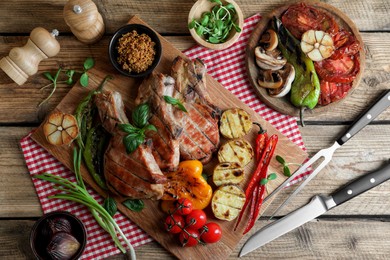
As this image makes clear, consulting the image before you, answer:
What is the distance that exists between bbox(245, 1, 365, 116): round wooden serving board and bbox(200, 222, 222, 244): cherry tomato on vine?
90 centimetres

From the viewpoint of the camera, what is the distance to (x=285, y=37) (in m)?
3.41

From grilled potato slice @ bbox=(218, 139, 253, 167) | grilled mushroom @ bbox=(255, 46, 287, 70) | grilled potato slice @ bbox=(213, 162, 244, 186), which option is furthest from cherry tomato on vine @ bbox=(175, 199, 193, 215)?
grilled mushroom @ bbox=(255, 46, 287, 70)

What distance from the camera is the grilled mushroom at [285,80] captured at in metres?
3.33

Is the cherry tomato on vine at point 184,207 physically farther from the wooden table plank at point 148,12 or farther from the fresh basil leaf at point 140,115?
the wooden table plank at point 148,12

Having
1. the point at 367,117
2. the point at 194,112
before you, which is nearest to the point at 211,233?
the point at 194,112

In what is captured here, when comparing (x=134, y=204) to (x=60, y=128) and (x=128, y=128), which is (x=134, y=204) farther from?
(x=60, y=128)

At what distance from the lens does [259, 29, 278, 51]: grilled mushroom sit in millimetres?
3379

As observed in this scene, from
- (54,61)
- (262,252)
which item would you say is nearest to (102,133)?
(54,61)

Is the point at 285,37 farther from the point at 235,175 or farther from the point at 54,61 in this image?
the point at 54,61

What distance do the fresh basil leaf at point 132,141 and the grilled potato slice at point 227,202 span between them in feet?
2.04

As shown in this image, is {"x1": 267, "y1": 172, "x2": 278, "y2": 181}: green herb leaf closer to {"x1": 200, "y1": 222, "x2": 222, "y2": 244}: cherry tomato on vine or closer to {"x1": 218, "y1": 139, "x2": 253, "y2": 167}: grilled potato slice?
{"x1": 218, "y1": 139, "x2": 253, "y2": 167}: grilled potato slice

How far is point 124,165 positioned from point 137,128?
0.25m

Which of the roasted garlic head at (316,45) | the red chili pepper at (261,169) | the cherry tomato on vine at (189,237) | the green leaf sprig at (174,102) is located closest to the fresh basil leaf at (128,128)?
the green leaf sprig at (174,102)

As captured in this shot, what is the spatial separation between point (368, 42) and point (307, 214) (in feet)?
4.24
